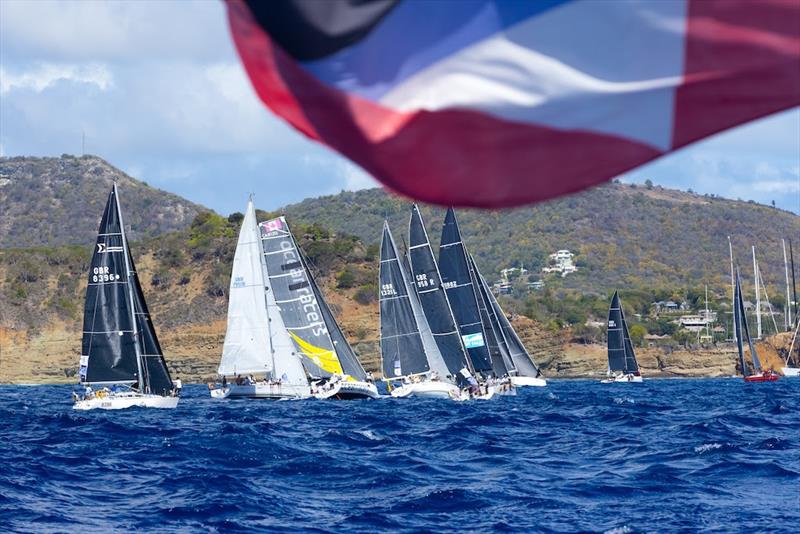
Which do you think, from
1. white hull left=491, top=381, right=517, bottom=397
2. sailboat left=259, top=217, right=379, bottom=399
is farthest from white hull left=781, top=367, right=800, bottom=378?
sailboat left=259, top=217, right=379, bottom=399

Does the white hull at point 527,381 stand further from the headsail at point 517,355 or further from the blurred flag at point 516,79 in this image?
the blurred flag at point 516,79

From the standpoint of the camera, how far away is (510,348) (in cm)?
8388

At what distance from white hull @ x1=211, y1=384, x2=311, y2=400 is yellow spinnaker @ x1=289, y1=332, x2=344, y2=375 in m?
2.01

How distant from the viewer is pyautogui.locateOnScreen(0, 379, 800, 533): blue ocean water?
1823 cm

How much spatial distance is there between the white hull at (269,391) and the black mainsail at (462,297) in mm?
10589

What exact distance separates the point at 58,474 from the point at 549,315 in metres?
129

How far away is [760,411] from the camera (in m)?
44.5

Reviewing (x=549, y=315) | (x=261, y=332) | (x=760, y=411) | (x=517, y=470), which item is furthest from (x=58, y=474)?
(x=549, y=315)

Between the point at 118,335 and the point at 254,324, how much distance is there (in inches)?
376

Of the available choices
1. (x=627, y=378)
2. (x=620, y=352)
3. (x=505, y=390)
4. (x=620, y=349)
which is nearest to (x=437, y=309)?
(x=505, y=390)

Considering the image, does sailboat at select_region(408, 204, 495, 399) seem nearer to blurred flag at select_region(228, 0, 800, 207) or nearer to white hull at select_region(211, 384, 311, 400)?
white hull at select_region(211, 384, 311, 400)

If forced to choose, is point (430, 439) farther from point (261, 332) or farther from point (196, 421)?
point (261, 332)

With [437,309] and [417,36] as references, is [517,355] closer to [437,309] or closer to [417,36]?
[437,309]

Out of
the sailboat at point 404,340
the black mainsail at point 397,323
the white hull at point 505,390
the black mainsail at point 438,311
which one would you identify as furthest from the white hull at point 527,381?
the black mainsail at point 397,323
